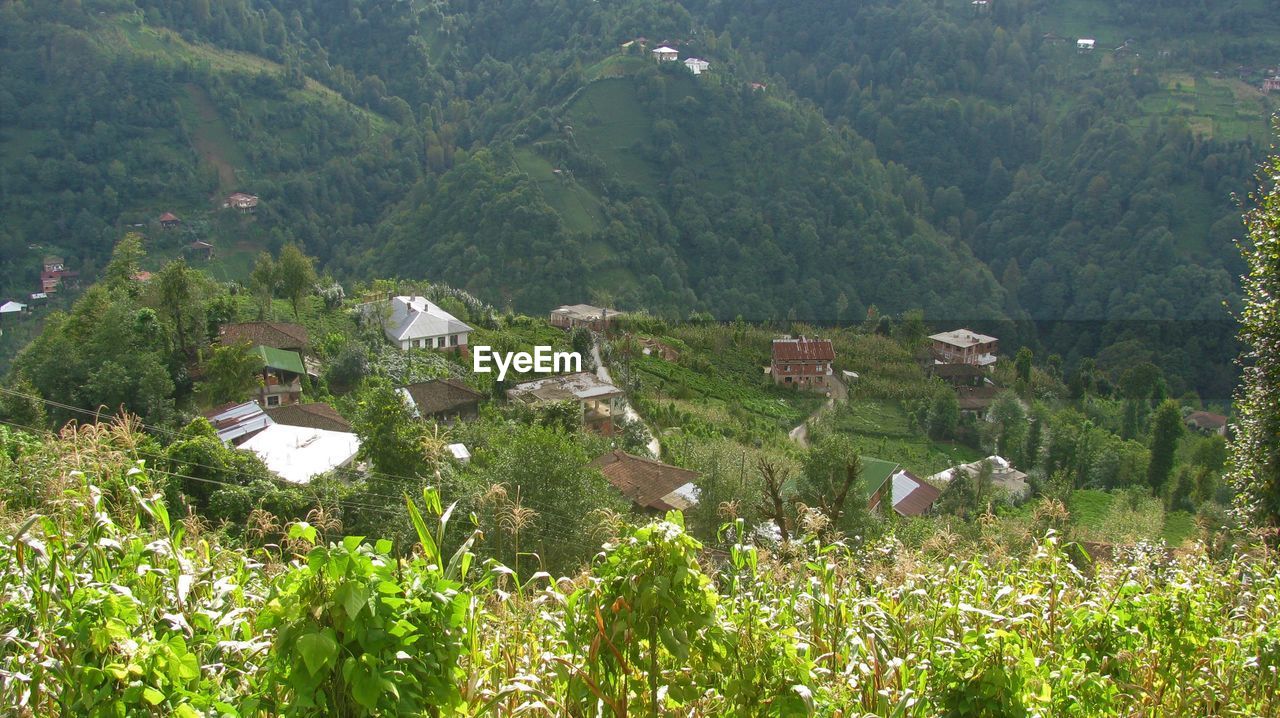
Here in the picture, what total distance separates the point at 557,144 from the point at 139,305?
36.0 meters

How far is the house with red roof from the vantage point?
102 feet

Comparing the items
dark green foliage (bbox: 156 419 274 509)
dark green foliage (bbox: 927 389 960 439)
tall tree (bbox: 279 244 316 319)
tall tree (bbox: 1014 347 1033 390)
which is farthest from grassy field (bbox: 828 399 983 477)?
dark green foliage (bbox: 156 419 274 509)

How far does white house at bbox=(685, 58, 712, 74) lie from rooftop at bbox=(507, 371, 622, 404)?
43847 mm

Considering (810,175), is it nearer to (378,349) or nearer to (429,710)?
(378,349)

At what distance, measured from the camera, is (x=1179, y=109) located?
64.8 metres

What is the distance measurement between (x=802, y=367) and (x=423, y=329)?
13.2m

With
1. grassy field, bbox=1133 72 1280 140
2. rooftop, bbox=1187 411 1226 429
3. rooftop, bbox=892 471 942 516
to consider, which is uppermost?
grassy field, bbox=1133 72 1280 140

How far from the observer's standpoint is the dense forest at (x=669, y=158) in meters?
46.9

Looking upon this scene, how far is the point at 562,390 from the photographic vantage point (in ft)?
72.4

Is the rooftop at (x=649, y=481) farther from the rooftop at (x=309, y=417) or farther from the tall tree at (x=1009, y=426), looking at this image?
the tall tree at (x=1009, y=426)

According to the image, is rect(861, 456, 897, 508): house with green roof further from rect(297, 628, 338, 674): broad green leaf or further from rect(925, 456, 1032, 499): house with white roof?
rect(297, 628, 338, 674): broad green leaf

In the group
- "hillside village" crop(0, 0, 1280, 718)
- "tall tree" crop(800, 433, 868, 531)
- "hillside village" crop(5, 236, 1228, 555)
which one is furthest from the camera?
"hillside village" crop(5, 236, 1228, 555)

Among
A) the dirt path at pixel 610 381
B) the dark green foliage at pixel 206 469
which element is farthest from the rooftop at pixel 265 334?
the dark green foliage at pixel 206 469

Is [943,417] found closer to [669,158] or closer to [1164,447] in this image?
[1164,447]
